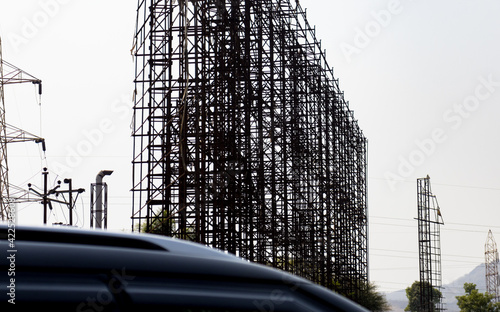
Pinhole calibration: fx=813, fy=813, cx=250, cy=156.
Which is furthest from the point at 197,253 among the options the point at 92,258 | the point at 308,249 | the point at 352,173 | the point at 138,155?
the point at 352,173

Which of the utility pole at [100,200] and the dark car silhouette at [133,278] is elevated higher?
the utility pole at [100,200]

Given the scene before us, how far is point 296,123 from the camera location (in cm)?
3139

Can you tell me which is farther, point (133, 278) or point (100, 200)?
point (100, 200)

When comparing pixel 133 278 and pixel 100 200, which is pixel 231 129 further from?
pixel 133 278

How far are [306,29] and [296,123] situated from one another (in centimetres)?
390

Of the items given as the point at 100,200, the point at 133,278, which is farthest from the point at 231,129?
the point at 133,278

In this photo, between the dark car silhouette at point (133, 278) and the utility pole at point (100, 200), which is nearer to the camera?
the dark car silhouette at point (133, 278)

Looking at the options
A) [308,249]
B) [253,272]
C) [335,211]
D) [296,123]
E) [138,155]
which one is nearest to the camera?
[253,272]

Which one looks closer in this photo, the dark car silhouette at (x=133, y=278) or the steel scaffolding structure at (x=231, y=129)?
the dark car silhouette at (x=133, y=278)

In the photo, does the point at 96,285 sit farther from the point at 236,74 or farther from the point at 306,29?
the point at 306,29

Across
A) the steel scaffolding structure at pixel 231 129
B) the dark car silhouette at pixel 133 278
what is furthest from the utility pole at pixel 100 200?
the dark car silhouette at pixel 133 278

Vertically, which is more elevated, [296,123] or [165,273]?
[296,123]

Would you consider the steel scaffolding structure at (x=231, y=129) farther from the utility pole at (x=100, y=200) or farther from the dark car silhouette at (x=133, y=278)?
the dark car silhouette at (x=133, y=278)

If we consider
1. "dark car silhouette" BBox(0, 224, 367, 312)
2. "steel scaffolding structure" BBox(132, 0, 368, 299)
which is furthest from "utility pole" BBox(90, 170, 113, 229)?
"dark car silhouette" BBox(0, 224, 367, 312)
